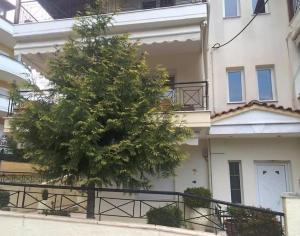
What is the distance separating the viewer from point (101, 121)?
342 inches

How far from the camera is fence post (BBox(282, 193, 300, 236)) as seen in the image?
755 cm

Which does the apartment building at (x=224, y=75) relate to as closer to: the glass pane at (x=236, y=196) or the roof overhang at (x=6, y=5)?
the glass pane at (x=236, y=196)

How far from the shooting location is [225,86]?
1451cm

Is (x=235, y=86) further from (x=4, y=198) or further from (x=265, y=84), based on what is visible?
(x=4, y=198)

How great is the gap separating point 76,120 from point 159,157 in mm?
2310

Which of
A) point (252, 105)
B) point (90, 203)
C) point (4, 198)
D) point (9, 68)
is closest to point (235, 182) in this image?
point (252, 105)

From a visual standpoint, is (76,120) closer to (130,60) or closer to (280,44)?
(130,60)

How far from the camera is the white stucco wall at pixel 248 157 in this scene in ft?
41.6

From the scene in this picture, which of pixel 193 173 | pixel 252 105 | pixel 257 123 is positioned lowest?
pixel 193 173

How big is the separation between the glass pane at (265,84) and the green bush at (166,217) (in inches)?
284

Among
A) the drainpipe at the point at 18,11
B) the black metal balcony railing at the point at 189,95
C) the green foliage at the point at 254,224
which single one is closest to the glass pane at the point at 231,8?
the black metal balcony railing at the point at 189,95

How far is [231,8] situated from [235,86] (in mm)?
3838

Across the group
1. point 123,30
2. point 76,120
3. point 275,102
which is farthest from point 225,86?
point 76,120

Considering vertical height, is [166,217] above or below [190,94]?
below
